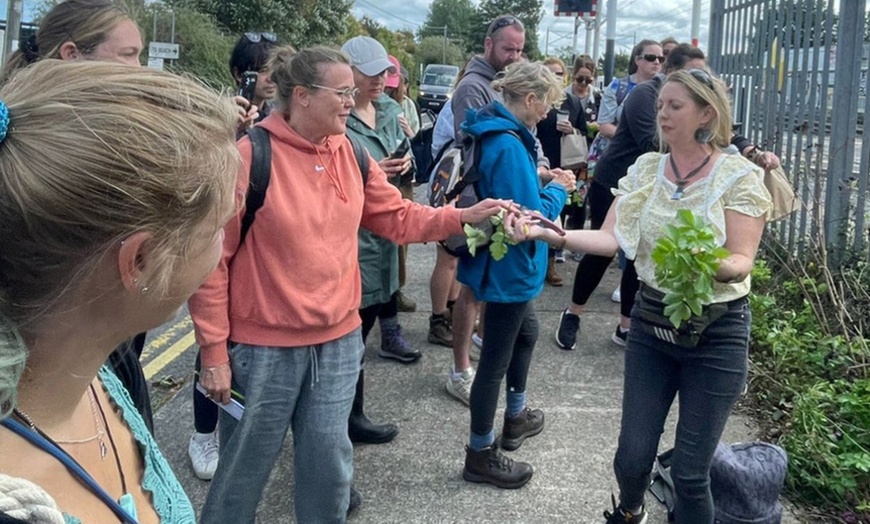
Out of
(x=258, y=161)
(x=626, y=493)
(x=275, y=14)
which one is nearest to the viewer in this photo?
(x=258, y=161)

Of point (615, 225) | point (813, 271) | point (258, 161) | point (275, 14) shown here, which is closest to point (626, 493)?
point (615, 225)

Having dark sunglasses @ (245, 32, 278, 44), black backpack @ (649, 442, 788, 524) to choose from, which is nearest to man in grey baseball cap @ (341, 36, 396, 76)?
dark sunglasses @ (245, 32, 278, 44)

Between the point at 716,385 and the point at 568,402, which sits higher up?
the point at 716,385

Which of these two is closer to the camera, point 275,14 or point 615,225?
point 615,225

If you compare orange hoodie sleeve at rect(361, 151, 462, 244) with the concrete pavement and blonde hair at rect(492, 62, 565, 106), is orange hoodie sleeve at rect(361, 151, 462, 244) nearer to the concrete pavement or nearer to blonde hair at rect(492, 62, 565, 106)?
blonde hair at rect(492, 62, 565, 106)

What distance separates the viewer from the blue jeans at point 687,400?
2799mm

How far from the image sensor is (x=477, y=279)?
11.8ft

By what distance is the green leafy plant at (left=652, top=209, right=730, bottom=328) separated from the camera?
8.69ft

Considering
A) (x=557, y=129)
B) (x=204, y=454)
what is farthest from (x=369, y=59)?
(x=557, y=129)

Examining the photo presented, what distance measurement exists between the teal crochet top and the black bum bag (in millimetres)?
1906

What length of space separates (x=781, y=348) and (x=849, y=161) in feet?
5.95

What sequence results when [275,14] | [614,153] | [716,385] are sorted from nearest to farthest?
1. [716,385]
2. [614,153]
3. [275,14]

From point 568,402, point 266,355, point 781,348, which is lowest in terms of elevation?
point 568,402

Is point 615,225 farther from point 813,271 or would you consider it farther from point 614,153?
point 813,271
